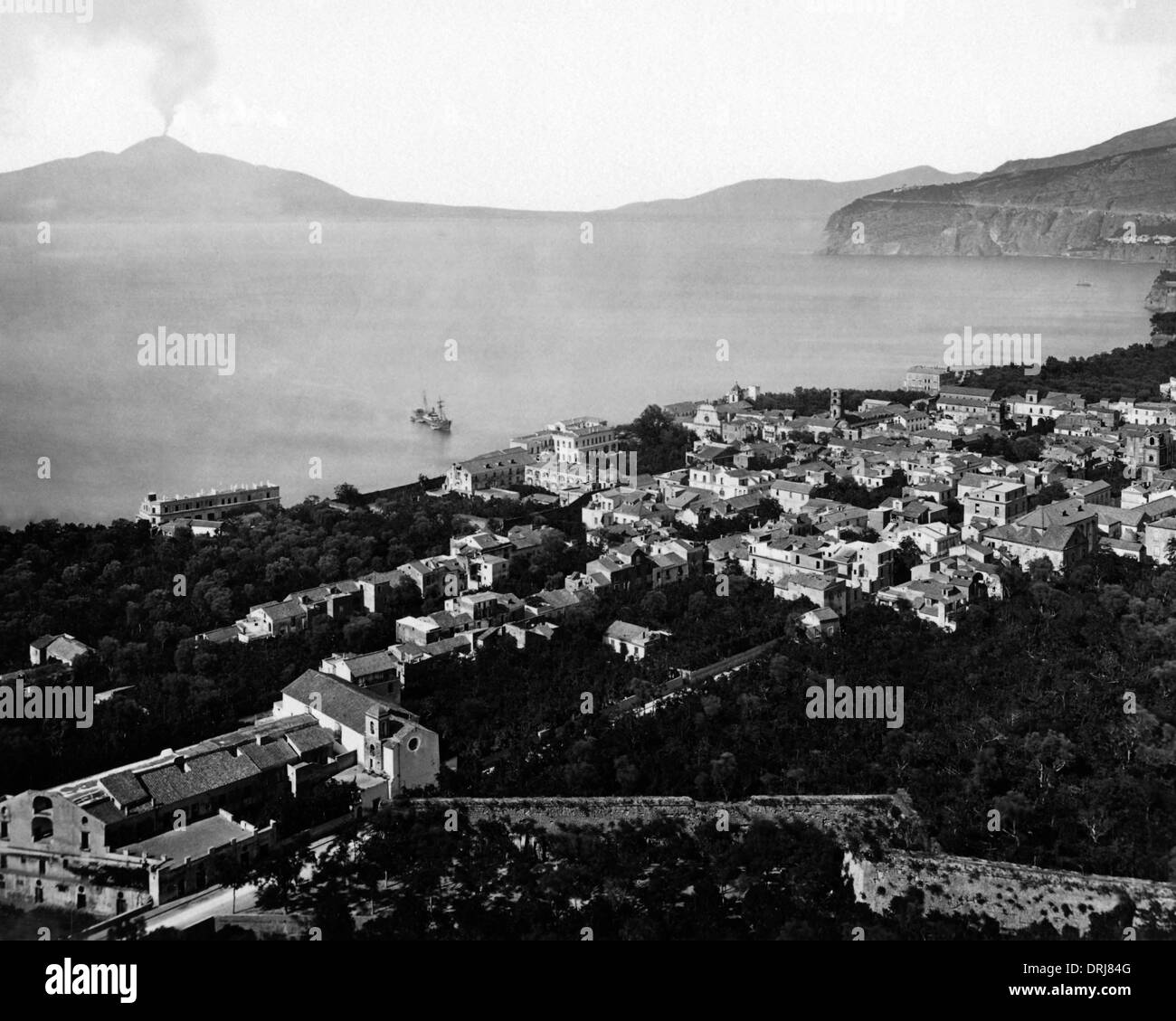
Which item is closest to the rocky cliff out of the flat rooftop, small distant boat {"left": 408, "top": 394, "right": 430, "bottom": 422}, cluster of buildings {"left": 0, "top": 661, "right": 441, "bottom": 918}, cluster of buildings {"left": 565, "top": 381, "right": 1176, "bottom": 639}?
cluster of buildings {"left": 565, "top": 381, "right": 1176, "bottom": 639}

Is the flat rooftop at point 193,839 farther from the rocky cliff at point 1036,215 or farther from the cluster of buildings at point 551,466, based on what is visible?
the rocky cliff at point 1036,215

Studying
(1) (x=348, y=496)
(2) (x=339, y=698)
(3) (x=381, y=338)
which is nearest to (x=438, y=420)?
(1) (x=348, y=496)

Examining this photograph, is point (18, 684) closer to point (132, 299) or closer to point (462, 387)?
point (462, 387)

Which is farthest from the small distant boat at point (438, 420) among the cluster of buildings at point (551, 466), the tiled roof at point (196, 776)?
the tiled roof at point (196, 776)

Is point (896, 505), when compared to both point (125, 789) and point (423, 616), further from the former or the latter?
point (125, 789)

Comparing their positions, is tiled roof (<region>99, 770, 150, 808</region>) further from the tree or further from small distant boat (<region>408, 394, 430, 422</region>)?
small distant boat (<region>408, 394, 430, 422</region>)

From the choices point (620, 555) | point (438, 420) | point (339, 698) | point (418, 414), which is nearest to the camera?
point (339, 698)
